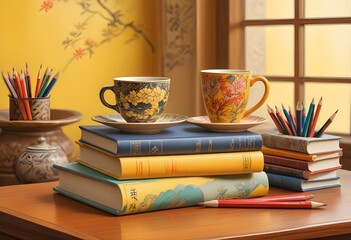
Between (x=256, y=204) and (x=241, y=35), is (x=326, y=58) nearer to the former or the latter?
(x=241, y=35)

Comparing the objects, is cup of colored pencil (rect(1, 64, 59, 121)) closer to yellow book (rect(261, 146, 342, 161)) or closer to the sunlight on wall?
yellow book (rect(261, 146, 342, 161))

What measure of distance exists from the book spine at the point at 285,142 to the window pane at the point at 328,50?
0.76 metres

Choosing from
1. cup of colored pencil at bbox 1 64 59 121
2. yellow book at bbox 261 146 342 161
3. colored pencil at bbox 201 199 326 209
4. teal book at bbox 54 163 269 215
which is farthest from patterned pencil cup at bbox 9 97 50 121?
colored pencil at bbox 201 199 326 209

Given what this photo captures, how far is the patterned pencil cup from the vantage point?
1.99 metres

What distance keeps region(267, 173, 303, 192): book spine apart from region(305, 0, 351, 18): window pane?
2.89 ft

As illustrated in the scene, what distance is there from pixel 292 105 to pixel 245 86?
96 centimetres

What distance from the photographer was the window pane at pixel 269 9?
2408 mm

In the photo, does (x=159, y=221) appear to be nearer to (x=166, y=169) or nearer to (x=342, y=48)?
(x=166, y=169)

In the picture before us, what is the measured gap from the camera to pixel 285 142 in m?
1.56

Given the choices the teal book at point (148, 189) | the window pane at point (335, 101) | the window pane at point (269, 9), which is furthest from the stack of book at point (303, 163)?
the window pane at point (269, 9)

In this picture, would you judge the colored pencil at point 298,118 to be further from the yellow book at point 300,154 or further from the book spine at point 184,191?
the book spine at point 184,191

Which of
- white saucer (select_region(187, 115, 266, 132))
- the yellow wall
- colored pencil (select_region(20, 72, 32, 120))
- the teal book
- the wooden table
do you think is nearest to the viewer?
the wooden table

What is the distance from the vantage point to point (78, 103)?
242cm

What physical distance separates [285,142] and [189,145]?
0.94 feet
